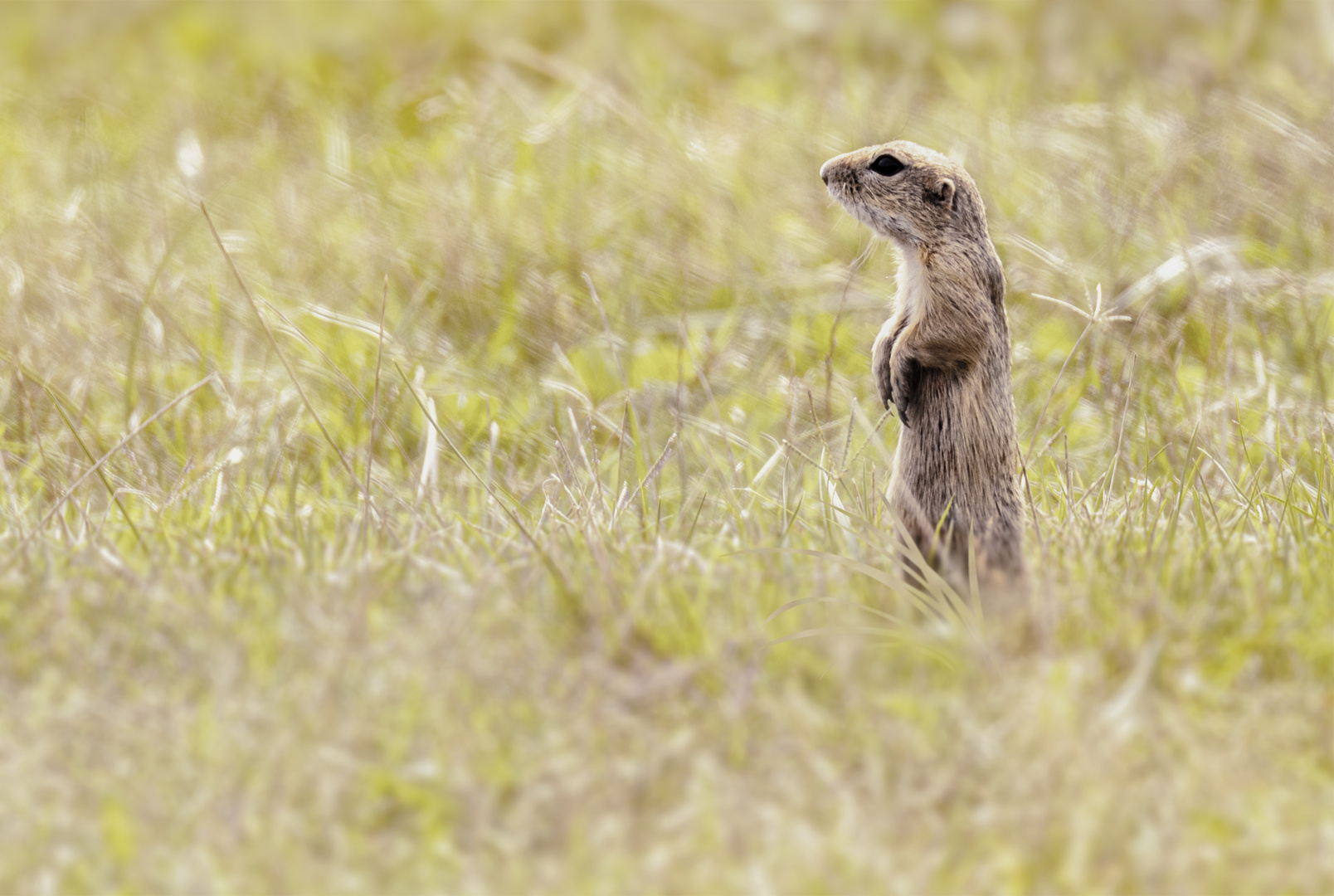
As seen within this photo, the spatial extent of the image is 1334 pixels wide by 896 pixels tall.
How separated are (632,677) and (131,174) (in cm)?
432

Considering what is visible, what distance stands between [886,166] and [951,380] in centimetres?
50

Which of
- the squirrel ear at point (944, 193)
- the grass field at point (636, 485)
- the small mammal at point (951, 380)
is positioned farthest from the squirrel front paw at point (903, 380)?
the squirrel ear at point (944, 193)

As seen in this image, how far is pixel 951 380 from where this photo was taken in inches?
113

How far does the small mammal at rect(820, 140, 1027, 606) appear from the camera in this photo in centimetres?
284

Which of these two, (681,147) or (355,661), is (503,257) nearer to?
(681,147)

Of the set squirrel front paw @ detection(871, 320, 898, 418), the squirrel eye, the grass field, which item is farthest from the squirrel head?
the grass field

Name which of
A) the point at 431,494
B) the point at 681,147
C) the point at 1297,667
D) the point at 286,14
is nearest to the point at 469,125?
the point at 681,147

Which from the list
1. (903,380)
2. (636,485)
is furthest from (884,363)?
(636,485)

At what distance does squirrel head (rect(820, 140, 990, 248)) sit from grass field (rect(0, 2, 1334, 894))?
53 cm

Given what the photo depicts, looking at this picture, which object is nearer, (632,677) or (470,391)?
(632,677)

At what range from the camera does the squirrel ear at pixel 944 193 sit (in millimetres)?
2920

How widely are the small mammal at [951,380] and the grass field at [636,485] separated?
0.15 metres

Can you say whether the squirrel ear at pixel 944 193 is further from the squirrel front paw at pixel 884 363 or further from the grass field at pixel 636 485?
the grass field at pixel 636 485

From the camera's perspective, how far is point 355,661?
255cm
